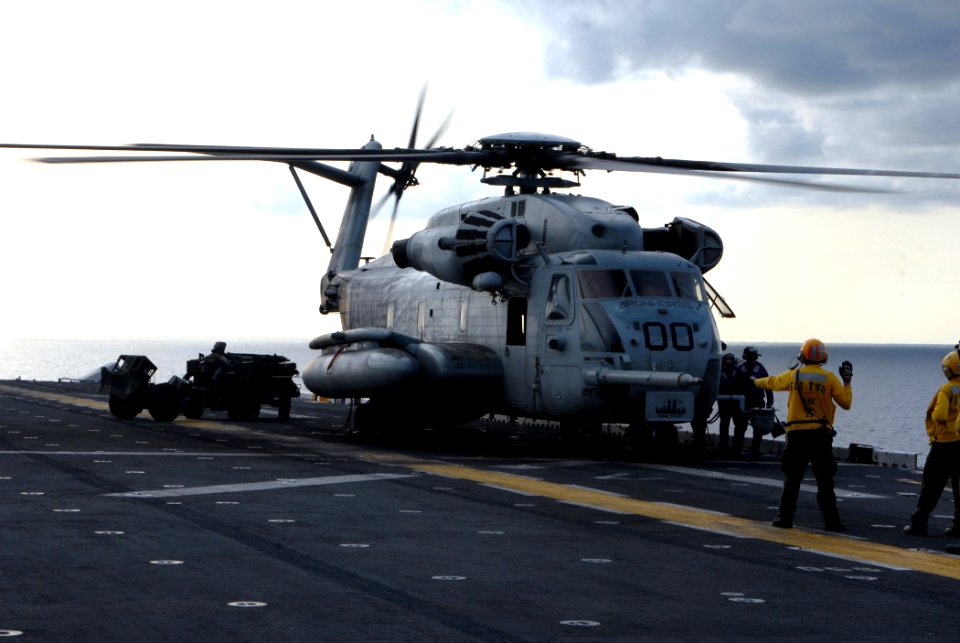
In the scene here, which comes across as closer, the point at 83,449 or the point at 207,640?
the point at 207,640

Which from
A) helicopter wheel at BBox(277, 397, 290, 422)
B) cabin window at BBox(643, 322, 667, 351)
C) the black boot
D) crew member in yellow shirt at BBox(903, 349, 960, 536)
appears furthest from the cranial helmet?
helicopter wheel at BBox(277, 397, 290, 422)

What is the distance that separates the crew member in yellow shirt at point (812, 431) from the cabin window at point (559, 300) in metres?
8.47

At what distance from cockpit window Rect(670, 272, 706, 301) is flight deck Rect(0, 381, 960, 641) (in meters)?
3.04

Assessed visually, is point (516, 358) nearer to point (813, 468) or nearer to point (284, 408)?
point (813, 468)

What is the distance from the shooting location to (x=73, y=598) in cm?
894

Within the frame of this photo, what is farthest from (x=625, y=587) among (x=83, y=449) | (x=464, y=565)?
(x=83, y=449)

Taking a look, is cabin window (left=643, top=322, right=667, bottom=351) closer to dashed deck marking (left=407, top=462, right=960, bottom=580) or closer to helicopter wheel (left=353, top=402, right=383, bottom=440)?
dashed deck marking (left=407, top=462, right=960, bottom=580)

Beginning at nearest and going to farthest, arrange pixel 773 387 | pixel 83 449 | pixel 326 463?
pixel 773 387 < pixel 326 463 < pixel 83 449

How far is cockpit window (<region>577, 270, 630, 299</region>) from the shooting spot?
22.1 meters

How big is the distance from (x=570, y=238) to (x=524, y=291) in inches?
52.1

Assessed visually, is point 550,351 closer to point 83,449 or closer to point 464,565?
point 83,449

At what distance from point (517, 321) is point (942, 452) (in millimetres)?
10840

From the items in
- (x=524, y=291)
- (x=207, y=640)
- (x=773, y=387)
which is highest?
(x=524, y=291)

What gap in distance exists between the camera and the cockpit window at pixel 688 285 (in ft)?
74.0
